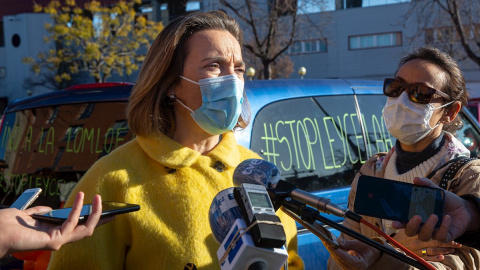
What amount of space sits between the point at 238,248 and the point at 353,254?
0.94 metres

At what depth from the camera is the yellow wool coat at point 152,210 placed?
6.93 feet

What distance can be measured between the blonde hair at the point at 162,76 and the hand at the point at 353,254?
94 centimetres

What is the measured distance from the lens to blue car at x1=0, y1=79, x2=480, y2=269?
3.56 metres

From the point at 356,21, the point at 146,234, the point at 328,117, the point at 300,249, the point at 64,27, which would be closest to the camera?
the point at 146,234

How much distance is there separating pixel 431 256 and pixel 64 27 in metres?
28.0

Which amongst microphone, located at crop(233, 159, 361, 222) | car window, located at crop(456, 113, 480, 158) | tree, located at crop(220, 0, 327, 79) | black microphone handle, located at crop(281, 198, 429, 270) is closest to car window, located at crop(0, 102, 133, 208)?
microphone, located at crop(233, 159, 361, 222)

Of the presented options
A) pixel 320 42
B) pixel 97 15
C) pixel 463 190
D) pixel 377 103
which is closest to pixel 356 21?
pixel 320 42

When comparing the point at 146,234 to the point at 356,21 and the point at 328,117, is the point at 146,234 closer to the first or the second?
the point at 328,117

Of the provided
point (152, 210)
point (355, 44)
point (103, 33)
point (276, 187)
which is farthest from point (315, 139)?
point (355, 44)

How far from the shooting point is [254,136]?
11.3ft

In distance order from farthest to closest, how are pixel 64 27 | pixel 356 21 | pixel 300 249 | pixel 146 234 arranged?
1. pixel 356 21
2. pixel 64 27
3. pixel 300 249
4. pixel 146 234

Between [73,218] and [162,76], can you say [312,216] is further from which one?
[162,76]

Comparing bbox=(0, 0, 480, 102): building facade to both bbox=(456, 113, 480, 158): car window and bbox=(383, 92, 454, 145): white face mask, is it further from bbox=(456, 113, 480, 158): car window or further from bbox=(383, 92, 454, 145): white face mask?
bbox=(383, 92, 454, 145): white face mask

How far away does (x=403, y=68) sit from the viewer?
115 inches
